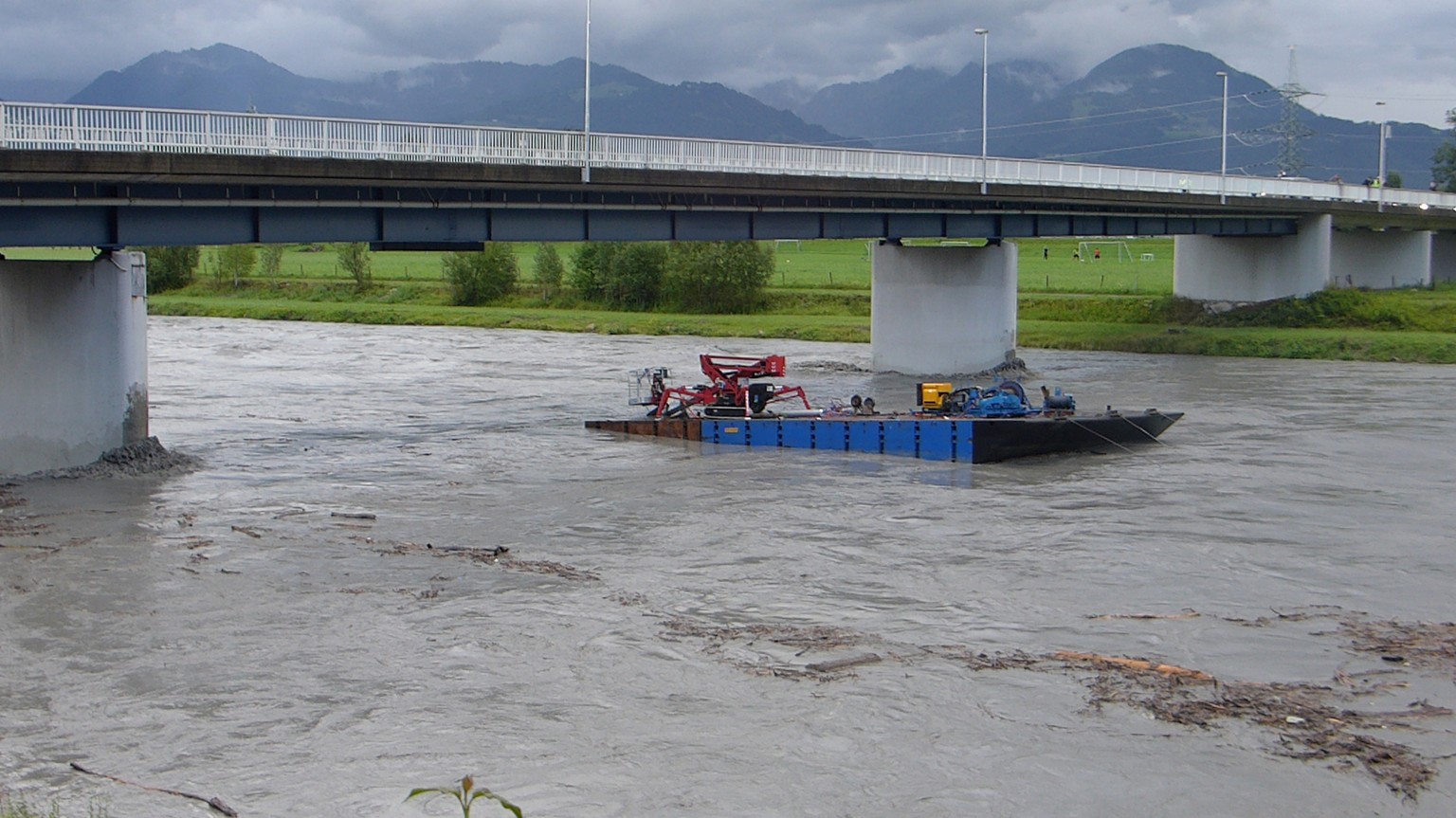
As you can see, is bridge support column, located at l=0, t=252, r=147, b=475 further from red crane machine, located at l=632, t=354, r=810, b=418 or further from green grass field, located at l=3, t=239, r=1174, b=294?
green grass field, located at l=3, t=239, r=1174, b=294

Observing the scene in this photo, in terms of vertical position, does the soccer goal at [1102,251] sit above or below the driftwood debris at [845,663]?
above

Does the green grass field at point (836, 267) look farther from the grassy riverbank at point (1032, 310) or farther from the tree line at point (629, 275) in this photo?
the tree line at point (629, 275)

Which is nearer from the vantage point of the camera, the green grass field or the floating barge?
the floating barge

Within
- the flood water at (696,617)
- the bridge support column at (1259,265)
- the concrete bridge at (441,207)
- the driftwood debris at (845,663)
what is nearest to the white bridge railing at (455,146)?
the concrete bridge at (441,207)

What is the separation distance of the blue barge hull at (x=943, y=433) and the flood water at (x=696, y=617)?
2.29ft

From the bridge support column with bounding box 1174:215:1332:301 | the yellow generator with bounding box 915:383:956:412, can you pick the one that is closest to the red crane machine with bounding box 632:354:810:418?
the yellow generator with bounding box 915:383:956:412

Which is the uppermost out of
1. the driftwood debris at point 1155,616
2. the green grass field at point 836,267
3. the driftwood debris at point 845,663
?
the green grass field at point 836,267

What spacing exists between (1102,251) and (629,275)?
142 feet

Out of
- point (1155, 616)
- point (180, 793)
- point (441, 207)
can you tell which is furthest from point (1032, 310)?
point (180, 793)

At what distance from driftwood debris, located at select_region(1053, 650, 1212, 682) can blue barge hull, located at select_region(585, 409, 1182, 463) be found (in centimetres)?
1669

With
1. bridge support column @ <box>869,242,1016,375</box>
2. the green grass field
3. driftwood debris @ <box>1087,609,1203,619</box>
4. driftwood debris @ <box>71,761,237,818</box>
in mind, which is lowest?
driftwood debris @ <box>71,761,237,818</box>

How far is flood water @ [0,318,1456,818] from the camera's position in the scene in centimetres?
1462

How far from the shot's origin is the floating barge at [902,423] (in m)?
35.3

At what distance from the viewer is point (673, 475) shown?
33.1 m
